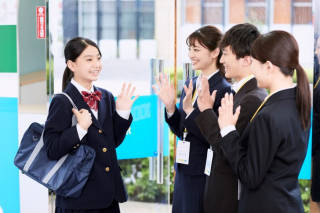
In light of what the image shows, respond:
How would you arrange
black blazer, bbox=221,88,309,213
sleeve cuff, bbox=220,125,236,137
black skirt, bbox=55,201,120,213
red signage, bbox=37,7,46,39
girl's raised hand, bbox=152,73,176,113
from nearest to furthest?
black blazer, bbox=221,88,309,213 < sleeve cuff, bbox=220,125,236,137 < black skirt, bbox=55,201,120,213 < girl's raised hand, bbox=152,73,176,113 < red signage, bbox=37,7,46,39

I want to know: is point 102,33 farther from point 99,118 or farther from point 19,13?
point 99,118

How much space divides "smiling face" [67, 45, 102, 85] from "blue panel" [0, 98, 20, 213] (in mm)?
936

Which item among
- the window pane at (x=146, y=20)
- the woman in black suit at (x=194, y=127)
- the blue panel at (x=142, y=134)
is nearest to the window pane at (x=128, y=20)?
the window pane at (x=146, y=20)

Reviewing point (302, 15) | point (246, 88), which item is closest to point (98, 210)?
point (246, 88)

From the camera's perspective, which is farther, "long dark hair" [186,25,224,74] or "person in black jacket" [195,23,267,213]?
"long dark hair" [186,25,224,74]

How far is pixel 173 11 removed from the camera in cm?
339

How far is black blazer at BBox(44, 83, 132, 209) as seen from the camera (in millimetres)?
2432

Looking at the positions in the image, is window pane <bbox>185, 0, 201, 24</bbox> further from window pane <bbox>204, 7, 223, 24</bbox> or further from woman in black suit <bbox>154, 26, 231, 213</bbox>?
woman in black suit <bbox>154, 26, 231, 213</bbox>

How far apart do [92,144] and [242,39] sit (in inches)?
38.2

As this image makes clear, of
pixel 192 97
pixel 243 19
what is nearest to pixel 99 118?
pixel 192 97

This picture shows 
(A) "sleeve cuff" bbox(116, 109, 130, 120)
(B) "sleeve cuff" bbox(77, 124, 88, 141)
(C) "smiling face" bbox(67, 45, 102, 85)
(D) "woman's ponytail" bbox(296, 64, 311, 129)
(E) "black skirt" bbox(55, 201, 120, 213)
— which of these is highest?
(C) "smiling face" bbox(67, 45, 102, 85)

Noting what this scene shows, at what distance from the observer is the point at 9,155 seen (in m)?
3.38

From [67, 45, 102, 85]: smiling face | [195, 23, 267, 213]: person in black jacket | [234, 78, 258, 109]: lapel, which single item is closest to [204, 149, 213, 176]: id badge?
[195, 23, 267, 213]: person in black jacket

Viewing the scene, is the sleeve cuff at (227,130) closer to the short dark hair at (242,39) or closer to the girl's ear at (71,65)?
the short dark hair at (242,39)
